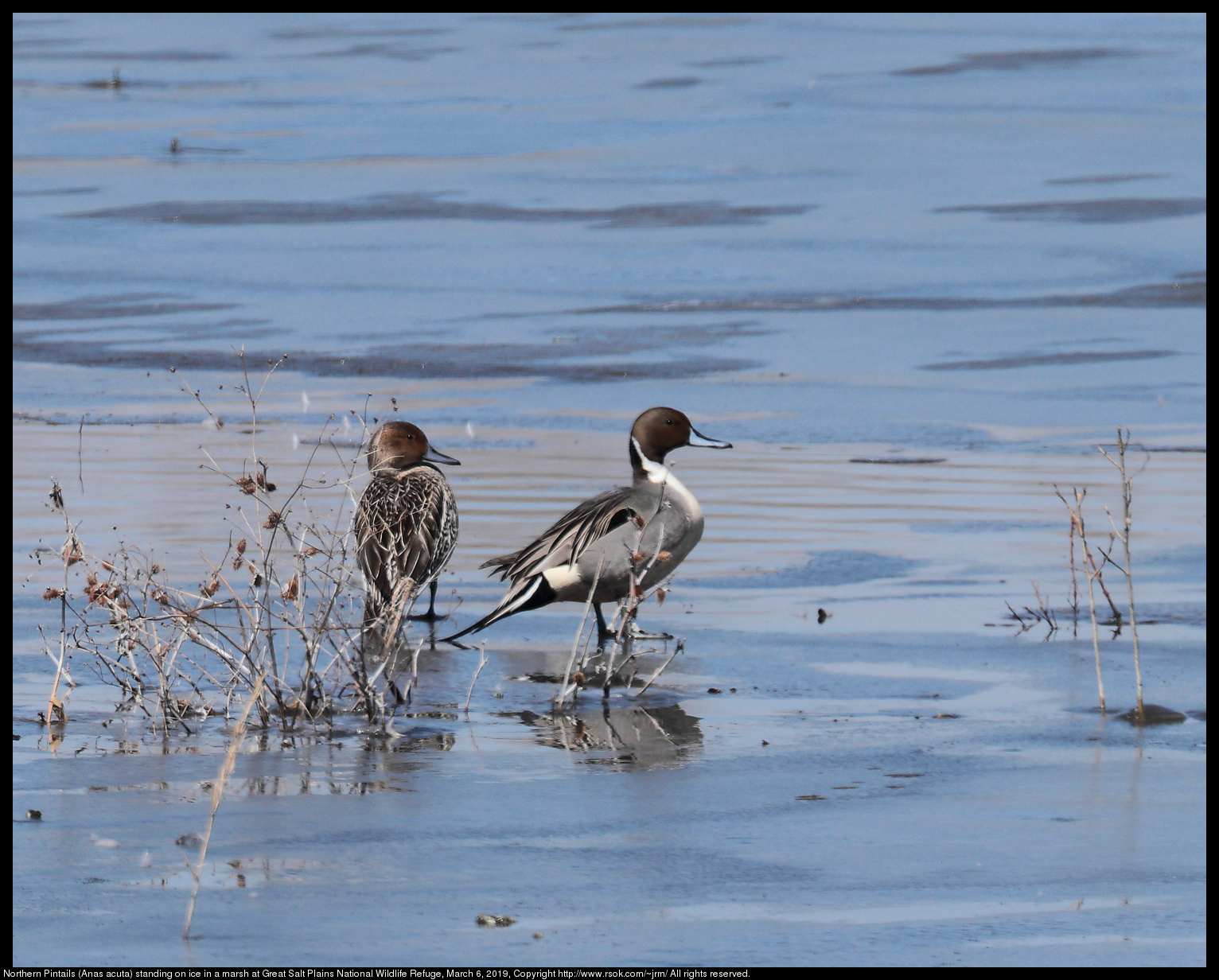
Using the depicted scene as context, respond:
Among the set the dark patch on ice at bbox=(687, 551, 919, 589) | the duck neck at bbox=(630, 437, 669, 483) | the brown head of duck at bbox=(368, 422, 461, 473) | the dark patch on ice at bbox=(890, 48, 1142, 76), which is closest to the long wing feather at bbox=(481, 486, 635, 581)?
the duck neck at bbox=(630, 437, 669, 483)

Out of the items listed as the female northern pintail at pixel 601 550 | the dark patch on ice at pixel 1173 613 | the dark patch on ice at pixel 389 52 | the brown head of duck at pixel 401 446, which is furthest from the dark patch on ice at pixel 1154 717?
the dark patch on ice at pixel 389 52

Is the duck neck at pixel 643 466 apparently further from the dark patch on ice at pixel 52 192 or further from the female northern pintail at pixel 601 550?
the dark patch on ice at pixel 52 192

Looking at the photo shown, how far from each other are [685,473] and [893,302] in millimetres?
6699

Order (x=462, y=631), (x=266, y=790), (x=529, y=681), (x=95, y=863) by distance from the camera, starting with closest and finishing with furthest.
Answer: (x=95, y=863)
(x=266, y=790)
(x=529, y=681)
(x=462, y=631)

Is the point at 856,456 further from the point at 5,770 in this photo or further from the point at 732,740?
the point at 5,770

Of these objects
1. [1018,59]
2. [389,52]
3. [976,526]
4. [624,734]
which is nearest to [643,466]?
[976,526]

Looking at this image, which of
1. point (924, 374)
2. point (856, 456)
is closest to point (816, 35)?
point (924, 374)

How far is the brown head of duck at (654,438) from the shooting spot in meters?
8.72

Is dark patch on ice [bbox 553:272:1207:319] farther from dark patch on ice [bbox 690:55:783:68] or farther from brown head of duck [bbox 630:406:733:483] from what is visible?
dark patch on ice [bbox 690:55:783:68]

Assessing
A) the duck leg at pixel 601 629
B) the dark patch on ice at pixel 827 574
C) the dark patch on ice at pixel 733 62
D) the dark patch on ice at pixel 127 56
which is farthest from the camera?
the dark patch on ice at pixel 127 56

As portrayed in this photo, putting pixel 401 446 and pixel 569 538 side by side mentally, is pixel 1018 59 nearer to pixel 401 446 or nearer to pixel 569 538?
pixel 401 446

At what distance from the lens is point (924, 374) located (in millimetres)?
14617

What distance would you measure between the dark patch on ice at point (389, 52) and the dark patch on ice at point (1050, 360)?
83.8 ft

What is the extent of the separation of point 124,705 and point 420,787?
133 centimetres
